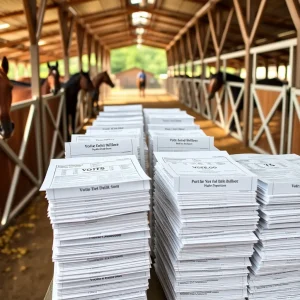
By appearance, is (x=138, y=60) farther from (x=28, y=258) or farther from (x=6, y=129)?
(x=28, y=258)

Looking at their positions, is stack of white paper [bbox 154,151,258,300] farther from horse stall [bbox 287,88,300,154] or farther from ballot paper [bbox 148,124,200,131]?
horse stall [bbox 287,88,300,154]

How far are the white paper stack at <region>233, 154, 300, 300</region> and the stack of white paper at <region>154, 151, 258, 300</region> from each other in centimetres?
5

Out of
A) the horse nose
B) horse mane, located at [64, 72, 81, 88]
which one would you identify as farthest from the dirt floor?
horse mane, located at [64, 72, 81, 88]

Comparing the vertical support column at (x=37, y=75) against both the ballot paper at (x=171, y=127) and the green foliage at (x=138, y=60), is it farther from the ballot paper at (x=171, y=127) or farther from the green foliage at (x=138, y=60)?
the green foliage at (x=138, y=60)

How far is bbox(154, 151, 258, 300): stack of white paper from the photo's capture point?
52.5 inches

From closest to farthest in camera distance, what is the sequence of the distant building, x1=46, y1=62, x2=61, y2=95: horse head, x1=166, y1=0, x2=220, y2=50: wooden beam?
x1=46, y1=62, x2=61, y2=95: horse head → x1=166, y1=0, x2=220, y2=50: wooden beam → the distant building

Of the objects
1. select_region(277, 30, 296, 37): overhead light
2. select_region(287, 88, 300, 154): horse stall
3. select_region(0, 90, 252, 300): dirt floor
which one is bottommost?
select_region(0, 90, 252, 300): dirt floor

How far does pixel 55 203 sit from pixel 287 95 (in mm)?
4685

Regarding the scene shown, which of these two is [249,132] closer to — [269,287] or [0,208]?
[0,208]

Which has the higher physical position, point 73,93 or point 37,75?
point 37,75

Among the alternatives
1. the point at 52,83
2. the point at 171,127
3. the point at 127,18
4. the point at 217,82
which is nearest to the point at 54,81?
the point at 52,83

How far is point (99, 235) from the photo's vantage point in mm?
1298

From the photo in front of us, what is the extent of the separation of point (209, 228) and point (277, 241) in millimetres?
277

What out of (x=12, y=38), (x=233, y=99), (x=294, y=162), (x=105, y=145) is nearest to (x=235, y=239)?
(x=294, y=162)
